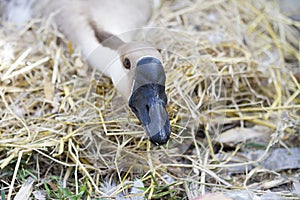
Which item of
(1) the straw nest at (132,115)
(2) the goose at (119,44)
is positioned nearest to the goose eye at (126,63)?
(2) the goose at (119,44)

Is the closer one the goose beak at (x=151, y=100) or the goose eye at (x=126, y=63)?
the goose beak at (x=151, y=100)

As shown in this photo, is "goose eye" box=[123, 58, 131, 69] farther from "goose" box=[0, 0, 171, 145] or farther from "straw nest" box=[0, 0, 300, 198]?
"straw nest" box=[0, 0, 300, 198]

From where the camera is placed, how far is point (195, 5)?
2223 millimetres

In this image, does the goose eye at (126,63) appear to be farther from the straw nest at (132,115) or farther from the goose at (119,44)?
the straw nest at (132,115)

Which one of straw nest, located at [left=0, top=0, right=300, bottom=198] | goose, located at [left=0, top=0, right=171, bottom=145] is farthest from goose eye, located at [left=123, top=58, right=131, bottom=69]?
straw nest, located at [left=0, top=0, right=300, bottom=198]

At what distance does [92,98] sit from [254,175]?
1.76 feet

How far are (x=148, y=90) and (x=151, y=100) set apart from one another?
28mm

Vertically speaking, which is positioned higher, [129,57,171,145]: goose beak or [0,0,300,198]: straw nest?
[129,57,171,145]: goose beak

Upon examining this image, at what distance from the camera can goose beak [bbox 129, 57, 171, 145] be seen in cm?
128

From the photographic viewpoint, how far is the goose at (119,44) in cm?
131

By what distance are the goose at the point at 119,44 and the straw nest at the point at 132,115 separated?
0.17 feet

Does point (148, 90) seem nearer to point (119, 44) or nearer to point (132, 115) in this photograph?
point (132, 115)

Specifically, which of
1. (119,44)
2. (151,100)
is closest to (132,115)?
(151,100)

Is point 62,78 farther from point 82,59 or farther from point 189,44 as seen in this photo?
point 189,44
